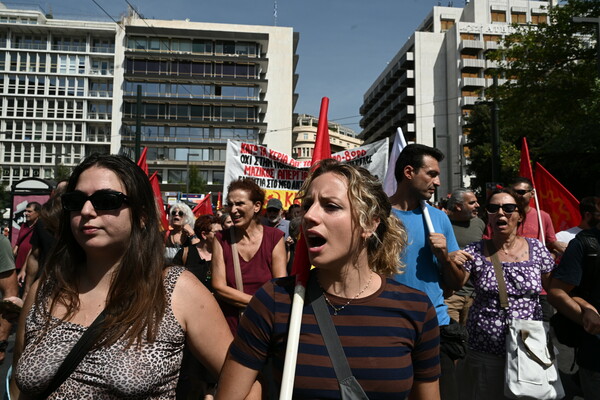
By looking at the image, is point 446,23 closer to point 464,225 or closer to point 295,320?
point 464,225

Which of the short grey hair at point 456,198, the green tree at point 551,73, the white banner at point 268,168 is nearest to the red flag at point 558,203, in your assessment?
the short grey hair at point 456,198

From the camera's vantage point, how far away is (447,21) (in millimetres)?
68875

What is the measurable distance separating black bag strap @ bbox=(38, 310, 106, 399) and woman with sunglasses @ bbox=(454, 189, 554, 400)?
2.25 m

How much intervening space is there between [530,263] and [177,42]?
65.9 metres

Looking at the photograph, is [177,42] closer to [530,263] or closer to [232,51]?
[232,51]

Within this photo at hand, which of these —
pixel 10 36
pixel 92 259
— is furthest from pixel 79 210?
pixel 10 36

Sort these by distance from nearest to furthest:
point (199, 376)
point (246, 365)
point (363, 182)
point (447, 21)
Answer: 1. point (246, 365)
2. point (363, 182)
3. point (199, 376)
4. point (447, 21)

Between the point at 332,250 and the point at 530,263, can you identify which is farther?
the point at 530,263

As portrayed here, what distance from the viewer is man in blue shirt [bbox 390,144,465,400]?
3289 millimetres

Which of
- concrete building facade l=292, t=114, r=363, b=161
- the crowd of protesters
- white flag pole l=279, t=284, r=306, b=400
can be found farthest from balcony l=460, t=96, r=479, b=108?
white flag pole l=279, t=284, r=306, b=400

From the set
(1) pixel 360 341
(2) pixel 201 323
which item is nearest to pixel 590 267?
(1) pixel 360 341

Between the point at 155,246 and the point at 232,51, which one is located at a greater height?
the point at 232,51

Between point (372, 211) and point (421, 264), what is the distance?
1.47 m

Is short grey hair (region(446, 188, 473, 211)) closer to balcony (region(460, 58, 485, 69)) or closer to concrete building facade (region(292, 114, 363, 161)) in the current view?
balcony (region(460, 58, 485, 69))
